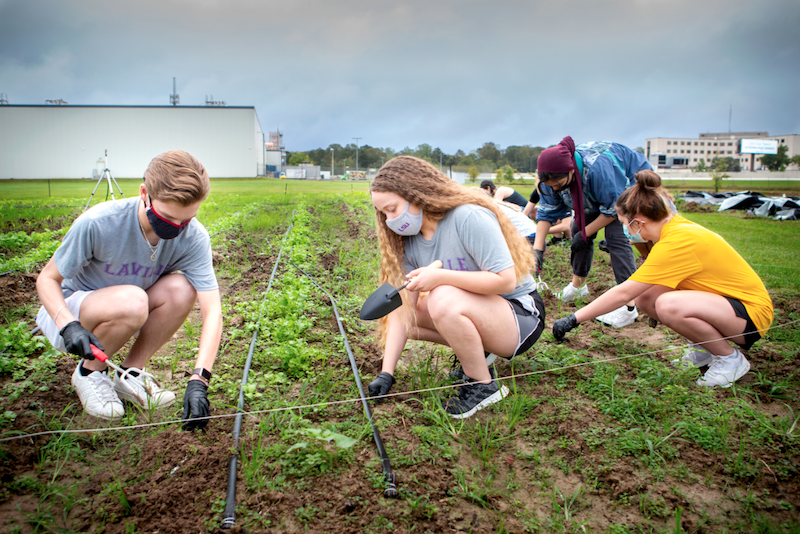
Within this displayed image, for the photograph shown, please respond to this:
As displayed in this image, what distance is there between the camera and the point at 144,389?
86.3 inches

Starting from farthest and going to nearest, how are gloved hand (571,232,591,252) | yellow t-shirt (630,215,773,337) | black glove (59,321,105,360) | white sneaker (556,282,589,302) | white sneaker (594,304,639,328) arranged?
1. white sneaker (556,282,589,302)
2. gloved hand (571,232,591,252)
3. white sneaker (594,304,639,328)
4. yellow t-shirt (630,215,773,337)
5. black glove (59,321,105,360)

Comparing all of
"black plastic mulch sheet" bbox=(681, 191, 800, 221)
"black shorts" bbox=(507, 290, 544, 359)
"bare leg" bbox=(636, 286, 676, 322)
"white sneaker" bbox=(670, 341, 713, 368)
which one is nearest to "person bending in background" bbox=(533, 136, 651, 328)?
"bare leg" bbox=(636, 286, 676, 322)

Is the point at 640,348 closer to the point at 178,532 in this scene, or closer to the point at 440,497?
the point at 440,497

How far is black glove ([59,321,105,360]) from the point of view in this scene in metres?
1.82

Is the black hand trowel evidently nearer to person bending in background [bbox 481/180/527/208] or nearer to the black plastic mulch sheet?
person bending in background [bbox 481/180/527/208]

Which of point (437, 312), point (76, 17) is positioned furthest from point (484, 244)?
point (76, 17)

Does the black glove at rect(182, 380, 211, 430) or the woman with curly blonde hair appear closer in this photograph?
the black glove at rect(182, 380, 211, 430)

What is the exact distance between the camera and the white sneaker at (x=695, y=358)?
2.61m

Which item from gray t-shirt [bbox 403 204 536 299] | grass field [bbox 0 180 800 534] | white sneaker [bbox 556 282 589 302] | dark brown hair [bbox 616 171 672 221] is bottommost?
Result: grass field [bbox 0 180 800 534]

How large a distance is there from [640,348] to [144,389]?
9.46 ft

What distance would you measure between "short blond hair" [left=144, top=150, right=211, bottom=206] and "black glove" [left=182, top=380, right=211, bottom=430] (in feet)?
2.52

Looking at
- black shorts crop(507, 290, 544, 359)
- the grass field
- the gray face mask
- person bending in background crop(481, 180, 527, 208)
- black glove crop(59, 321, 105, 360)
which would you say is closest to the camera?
the grass field

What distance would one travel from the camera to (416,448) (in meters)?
1.91

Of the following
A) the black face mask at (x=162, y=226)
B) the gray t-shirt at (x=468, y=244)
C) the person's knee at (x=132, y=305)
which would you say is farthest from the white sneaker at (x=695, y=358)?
the person's knee at (x=132, y=305)
